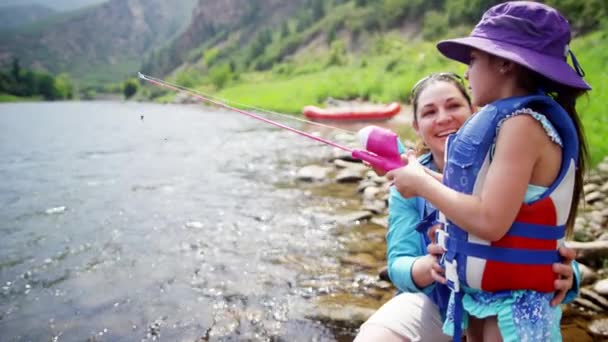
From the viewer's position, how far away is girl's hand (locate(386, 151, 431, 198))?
1833mm

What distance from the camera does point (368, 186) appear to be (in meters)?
8.65

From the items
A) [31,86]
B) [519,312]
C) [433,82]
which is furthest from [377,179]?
[31,86]

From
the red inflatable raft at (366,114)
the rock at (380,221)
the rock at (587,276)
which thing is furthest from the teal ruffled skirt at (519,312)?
the red inflatable raft at (366,114)

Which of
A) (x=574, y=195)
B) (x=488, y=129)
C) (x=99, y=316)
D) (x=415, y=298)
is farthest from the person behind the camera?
(x=99, y=316)

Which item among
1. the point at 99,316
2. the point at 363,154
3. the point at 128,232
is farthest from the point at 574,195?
A: the point at 128,232

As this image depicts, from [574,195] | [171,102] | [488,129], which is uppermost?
[488,129]

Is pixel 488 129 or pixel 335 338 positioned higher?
pixel 488 129

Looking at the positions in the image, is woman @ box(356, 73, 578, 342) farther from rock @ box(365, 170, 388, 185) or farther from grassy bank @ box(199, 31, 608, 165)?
grassy bank @ box(199, 31, 608, 165)

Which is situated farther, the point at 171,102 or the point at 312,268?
the point at 171,102

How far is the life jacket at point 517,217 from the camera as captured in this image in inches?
67.5

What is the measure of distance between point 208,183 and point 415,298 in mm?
8095

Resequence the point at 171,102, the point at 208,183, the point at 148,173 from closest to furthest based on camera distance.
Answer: the point at 208,183 < the point at 148,173 < the point at 171,102

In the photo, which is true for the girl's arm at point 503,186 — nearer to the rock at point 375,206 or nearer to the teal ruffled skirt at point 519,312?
the teal ruffled skirt at point 519,312

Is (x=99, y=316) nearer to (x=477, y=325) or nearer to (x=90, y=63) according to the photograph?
(x=477, y=325)
